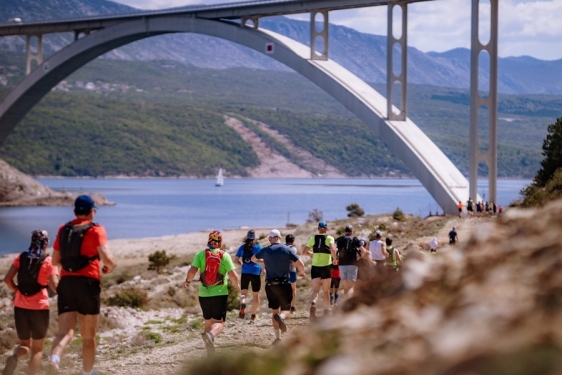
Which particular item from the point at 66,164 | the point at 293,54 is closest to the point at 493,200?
the point at 293,54

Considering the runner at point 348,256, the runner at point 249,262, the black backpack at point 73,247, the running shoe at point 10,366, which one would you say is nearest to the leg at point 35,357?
the running shoe at point 10,366

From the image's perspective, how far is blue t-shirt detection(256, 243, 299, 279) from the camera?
10.2 meters

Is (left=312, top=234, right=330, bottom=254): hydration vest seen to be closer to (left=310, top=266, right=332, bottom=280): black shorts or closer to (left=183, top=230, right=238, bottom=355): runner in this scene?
(left=310, top=266, right=332, bottom=280): black shorts

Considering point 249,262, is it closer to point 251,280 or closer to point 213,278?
point 251,280

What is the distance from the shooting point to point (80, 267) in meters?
6.73

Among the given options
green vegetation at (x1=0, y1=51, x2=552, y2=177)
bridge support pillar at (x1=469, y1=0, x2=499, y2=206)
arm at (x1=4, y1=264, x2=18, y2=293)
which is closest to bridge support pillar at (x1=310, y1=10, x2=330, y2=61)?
bridge support pillar at (x1=469, y1=0, x2=499, y2=206)

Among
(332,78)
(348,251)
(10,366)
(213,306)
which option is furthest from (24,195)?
(10,366)

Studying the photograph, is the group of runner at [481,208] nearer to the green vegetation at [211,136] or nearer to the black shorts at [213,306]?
the black shorts at [213,306]

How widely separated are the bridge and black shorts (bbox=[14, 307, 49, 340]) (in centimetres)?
2153

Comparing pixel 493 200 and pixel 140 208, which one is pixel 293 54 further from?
pixel 140 208

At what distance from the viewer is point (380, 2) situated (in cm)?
2941

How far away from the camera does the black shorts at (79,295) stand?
266 inches

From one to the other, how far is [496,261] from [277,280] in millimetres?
7506

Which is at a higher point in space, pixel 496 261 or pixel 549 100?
pixel 549 100
